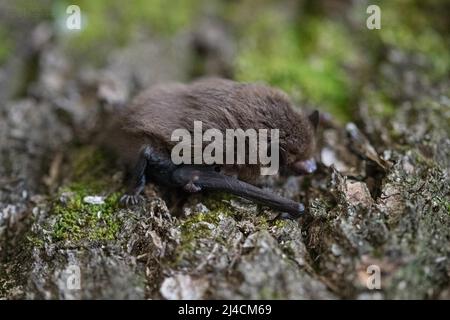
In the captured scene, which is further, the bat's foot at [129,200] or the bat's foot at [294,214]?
the bat's foot at [129,200]

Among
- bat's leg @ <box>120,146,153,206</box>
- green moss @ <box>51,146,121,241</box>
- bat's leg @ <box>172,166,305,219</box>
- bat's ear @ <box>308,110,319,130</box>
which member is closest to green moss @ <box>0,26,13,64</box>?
green moss @ <box>51,146,121,241</box>

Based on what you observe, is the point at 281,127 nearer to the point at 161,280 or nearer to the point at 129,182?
the point at 129,182

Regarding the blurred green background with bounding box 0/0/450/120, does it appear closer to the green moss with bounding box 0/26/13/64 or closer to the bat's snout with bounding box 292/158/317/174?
the green moss with bounding box 0/26/13/64

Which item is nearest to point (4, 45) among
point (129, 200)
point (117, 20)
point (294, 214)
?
point (117, 20)

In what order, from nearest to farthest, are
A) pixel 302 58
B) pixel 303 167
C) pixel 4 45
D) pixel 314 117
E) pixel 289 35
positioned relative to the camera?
1. pixel 303 167
2. pixel 314 117
3. pixel 4 45
4. pixel 302 58
5. pixel 289 35

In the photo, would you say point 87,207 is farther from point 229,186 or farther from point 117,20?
point 117,20

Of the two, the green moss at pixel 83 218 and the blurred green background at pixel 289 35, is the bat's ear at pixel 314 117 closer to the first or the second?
the blurred green background at pixel 289 35

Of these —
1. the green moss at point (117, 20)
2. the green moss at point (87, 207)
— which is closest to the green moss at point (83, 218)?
the green moss at point (87, 207)
